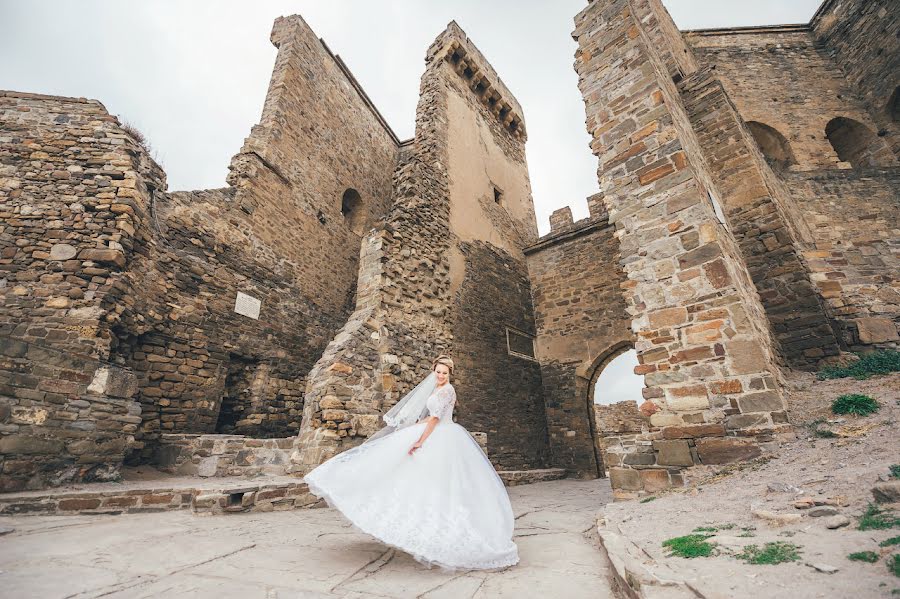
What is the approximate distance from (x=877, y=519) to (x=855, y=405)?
7.91 feet

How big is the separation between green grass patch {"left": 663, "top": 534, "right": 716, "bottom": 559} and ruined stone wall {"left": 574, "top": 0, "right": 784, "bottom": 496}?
1.81 metres

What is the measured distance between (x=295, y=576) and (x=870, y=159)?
15.0 m

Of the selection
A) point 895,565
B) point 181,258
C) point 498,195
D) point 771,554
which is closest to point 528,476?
point 771,554

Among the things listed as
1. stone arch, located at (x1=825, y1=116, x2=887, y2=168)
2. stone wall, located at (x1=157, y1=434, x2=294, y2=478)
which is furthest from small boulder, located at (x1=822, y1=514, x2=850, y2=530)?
stone arch, located at (x1=825, y1=116, x2=887, y2=168)

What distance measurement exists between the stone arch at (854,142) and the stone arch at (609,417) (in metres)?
8.51

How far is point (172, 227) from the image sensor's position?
246 inches

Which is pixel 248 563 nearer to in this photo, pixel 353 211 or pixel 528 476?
pixel 528 476

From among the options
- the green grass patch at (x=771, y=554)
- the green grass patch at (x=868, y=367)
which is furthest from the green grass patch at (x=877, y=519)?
the green grass patch at (x=868, y=367)

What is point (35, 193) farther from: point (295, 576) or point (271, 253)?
point (295, 576)

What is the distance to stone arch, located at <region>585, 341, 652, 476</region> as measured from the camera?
3.92 meters

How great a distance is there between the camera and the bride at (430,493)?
6.64 ft

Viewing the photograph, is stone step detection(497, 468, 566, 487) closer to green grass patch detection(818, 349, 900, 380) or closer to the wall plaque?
green grass patch detection(818, 349, 900, 380)

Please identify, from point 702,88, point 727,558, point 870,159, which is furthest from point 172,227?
point 870,159

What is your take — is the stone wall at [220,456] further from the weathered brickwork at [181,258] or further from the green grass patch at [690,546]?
the green grass patch at [690,546]
